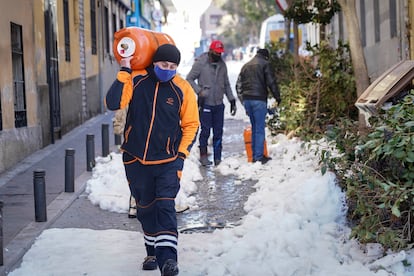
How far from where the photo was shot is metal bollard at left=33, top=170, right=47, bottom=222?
7664mm

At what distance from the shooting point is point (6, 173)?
36.8ft

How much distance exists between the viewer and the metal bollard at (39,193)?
7664mm

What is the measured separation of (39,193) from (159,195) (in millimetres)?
2419

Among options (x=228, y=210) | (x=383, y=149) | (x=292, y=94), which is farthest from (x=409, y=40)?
(x=383, y=149)

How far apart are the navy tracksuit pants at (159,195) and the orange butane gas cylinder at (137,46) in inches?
27.6

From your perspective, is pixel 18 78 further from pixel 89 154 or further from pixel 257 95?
pixel 257 95

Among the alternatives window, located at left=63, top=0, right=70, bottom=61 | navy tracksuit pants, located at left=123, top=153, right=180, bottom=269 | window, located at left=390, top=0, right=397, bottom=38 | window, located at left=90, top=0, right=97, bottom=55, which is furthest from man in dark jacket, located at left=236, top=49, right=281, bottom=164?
window, located at left=90, top=0, right=97, bottom=55

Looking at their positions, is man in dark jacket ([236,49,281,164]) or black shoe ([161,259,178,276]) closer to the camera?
black shoe ([161,259,178,276])

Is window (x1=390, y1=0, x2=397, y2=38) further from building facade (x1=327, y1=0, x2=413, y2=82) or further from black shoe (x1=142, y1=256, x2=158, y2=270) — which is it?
black shoe (x1=142, y1=256, x2=158, y2=270)

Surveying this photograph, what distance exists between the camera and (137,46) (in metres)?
5.68

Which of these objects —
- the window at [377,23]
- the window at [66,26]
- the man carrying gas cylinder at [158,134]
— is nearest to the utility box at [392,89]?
the man carrying gas cylinder at [158,134]

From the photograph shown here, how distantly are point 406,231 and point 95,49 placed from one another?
17.4 metres

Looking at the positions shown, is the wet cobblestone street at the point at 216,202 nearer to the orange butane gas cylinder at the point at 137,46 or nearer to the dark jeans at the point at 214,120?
the dark jeans at the point at 214,120

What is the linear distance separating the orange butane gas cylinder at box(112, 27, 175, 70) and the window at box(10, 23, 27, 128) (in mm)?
7032
